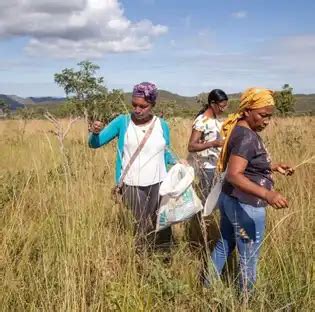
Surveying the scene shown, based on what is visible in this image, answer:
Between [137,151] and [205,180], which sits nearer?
[137,151]

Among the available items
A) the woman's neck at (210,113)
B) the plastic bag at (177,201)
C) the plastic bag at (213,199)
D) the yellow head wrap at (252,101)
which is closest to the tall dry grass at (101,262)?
the plastic bag at (177,201)

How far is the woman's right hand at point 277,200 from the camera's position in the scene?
7.52 feet

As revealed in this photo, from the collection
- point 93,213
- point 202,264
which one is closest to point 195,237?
point 202,264

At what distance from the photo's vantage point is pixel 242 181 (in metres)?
2.49

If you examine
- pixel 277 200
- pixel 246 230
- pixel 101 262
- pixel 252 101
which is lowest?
pixel 101 262

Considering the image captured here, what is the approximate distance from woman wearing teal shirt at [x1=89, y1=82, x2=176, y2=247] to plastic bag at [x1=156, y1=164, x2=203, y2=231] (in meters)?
0.28

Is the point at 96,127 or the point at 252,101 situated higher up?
the point at 252,101

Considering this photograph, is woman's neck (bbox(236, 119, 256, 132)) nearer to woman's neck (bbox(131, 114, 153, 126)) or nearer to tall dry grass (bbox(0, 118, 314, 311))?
tall dry grass (bbox(0, 118, 314, 311))

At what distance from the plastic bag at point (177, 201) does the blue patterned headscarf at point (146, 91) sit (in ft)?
2.04

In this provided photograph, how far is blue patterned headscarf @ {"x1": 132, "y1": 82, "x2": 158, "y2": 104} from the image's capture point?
10.6 ft

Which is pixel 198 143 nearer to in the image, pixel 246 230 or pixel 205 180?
pixel 205 180

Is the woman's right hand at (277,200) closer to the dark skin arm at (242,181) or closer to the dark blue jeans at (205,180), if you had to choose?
the dark skin arm at (242,181)

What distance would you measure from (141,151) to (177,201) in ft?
1.68

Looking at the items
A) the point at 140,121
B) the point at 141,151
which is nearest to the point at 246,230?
the point at 141,151
